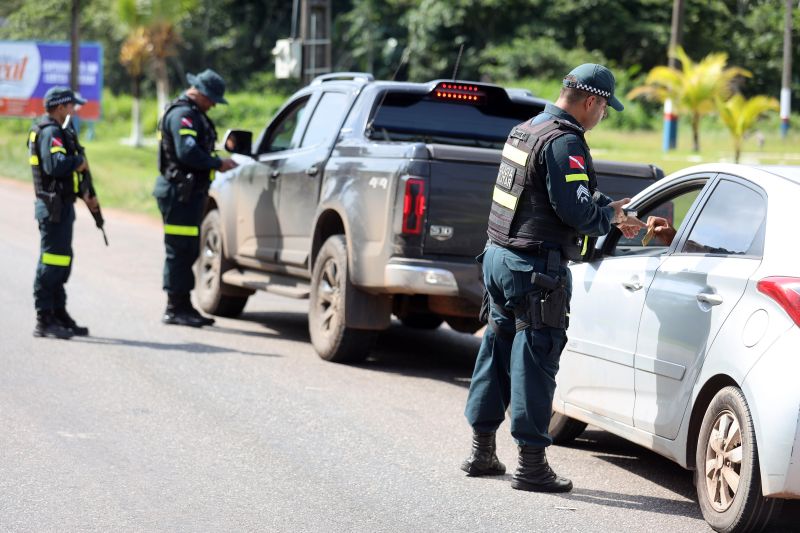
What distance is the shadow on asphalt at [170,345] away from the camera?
32.2 ft

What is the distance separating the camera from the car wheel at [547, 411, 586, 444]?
7082mm

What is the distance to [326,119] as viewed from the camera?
1018 cm

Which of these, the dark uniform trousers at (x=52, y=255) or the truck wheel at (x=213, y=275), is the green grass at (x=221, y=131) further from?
the dark uniform trousers at (x=52, y=255)

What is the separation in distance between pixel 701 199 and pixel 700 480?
129 centimetres

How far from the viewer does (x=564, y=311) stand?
591cm

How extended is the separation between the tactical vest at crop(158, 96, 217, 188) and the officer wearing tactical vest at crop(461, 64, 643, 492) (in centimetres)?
520

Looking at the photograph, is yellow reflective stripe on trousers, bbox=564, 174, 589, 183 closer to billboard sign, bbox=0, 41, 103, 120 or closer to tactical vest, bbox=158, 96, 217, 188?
tactical vest, bbox=158, 96, 217, 188

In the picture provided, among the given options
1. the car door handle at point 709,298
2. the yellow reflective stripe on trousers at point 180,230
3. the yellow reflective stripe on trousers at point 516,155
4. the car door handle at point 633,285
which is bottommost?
the yellow reflective stripe on trousers at point 180,230

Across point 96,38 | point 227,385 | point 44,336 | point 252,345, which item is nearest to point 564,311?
point 227,385

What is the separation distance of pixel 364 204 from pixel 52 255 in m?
A: 2.65

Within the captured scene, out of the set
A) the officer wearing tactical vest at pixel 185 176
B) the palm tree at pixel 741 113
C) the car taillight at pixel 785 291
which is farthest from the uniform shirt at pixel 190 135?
the palm tree at pixel 741 113

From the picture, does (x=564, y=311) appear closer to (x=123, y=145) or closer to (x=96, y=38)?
(x=123, y=145)

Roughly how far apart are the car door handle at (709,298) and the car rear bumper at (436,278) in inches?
115

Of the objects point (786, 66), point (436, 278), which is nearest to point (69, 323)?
point (436, 278)
